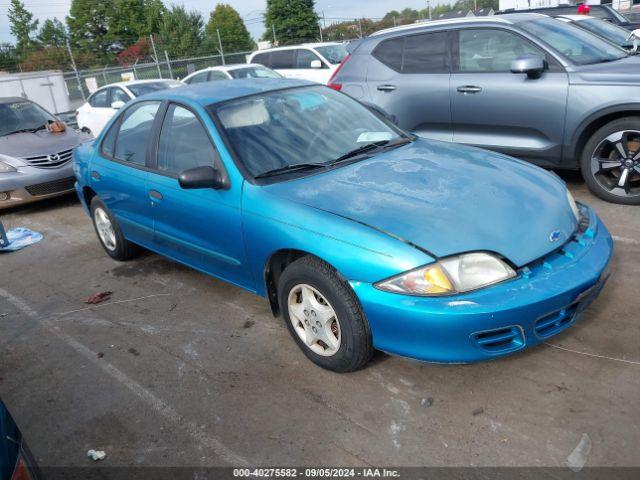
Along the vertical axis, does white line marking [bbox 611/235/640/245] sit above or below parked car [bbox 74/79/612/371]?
below

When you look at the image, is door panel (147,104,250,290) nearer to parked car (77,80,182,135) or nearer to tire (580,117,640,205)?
tire (580,117,640,205)

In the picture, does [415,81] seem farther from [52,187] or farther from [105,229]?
[52,187]

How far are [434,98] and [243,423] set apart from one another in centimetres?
428

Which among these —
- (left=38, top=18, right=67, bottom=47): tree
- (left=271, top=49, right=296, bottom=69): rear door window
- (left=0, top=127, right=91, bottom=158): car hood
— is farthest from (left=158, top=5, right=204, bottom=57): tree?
(left=0, top=127, right=91, bottom=158): car hood

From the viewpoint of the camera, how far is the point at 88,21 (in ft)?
251

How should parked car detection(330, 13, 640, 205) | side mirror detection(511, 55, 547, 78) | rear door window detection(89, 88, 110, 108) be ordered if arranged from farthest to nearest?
rear door window detection(89, 88, 110, 108) < side mirror detection(511, 55, 547, 78) < parked car detection(330, 13, 640, 205)

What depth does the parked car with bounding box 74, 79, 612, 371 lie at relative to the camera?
2623 millimetres

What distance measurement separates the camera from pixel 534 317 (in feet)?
8.57

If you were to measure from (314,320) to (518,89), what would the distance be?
3.53m

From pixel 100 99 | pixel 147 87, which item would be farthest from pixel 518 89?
pixel 100 99

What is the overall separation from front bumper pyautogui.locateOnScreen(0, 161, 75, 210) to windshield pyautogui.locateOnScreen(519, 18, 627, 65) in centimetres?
588

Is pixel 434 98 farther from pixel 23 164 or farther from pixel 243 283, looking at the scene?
pixel 23 164

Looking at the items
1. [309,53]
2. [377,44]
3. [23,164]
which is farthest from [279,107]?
[309,53]

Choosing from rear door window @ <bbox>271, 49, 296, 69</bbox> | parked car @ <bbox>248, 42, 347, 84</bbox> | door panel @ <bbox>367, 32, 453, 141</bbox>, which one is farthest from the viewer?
rear door window @ <bbox>271, 49, 296, 69</bbox>
